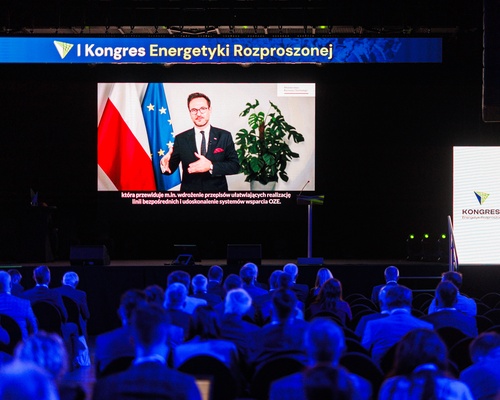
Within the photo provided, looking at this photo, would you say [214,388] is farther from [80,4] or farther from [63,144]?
[63,144]

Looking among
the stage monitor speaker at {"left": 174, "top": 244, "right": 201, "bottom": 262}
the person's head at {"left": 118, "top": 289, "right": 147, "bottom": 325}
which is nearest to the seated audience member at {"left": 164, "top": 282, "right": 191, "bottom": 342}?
the person's head at {"left": 118, "top": 289, "right": 147, "bottom": 325}

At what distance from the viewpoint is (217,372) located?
391 cm

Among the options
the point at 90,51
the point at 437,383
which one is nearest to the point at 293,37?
the point at 90,51

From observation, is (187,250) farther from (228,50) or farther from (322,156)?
(322,156)

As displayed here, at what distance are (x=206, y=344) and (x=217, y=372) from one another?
26.9 inches

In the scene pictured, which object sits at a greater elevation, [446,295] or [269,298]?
[446,295]

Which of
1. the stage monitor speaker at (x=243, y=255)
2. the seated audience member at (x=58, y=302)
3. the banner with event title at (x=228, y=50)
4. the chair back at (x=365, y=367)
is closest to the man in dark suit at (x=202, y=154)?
the banner with event title at (x=228, y=50)

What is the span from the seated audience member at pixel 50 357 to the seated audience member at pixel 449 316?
329cm

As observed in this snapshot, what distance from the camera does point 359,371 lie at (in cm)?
402

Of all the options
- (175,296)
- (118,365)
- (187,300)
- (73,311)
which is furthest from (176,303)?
(73,311)

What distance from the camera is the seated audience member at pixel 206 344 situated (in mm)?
4523

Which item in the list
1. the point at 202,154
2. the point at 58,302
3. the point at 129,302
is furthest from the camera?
the point at 202,154

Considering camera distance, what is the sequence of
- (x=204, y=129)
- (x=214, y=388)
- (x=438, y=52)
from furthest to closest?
(x=204, y=129), (x=438, y=52), (x=214, y=388)

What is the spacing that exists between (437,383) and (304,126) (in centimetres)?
1292
